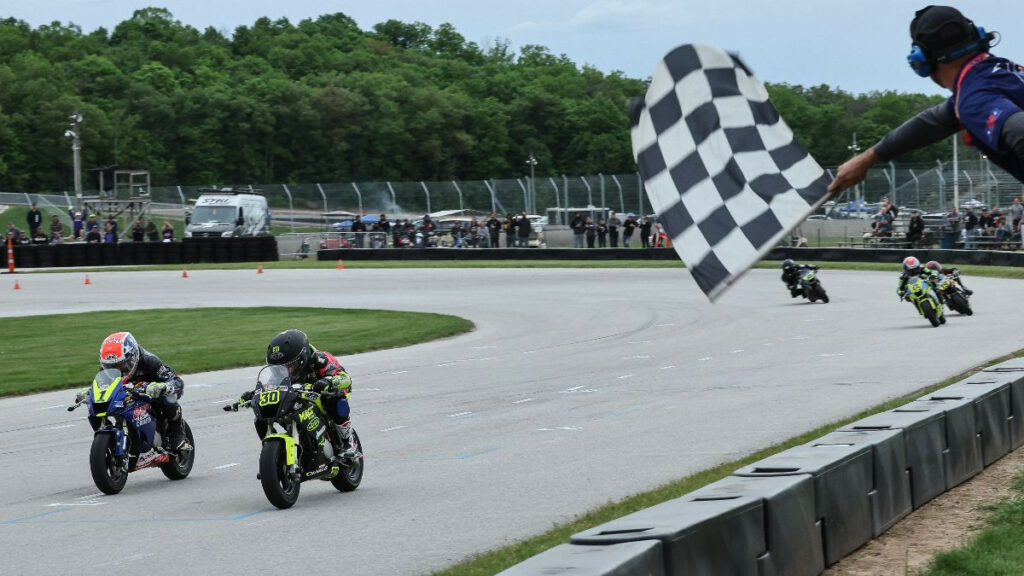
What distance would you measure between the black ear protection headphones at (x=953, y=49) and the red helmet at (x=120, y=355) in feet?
22.8

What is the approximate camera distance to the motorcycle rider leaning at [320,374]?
866 cm

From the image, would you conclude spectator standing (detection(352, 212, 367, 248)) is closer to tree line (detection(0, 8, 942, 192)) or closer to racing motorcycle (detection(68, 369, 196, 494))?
racing motorcycle (detection(68, 369, 196, 494))

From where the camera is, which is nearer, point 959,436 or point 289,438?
point 959,436

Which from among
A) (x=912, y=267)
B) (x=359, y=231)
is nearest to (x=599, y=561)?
(x=912, y=267)

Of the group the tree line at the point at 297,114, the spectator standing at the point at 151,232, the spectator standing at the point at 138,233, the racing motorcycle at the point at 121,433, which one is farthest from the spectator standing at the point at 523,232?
the tree line at the point at 297,114

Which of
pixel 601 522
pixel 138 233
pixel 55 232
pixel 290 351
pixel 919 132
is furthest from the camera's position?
pixel 138 233

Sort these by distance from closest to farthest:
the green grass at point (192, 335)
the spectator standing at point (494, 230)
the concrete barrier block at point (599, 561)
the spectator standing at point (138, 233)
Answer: the concrete barrier block at point (599, 561)
the green grass at point (192, 335)
the spectator standing at point (494, 230)
the spectator standing at point (138, 233)

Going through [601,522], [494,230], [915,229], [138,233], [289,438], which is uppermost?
[138,233]

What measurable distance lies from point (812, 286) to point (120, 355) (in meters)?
18.4

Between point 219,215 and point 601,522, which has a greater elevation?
point 219,215

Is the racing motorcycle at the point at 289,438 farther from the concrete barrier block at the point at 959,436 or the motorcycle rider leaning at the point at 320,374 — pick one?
the concrete barrier block at the point at 959,436

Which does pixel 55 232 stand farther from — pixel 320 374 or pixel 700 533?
pixel 700 533

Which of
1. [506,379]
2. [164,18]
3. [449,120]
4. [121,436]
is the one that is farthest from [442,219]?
[164,18]

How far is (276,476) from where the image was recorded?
815 cm
